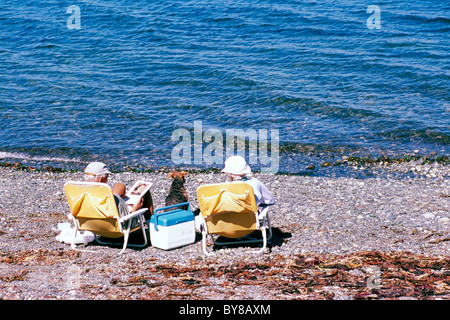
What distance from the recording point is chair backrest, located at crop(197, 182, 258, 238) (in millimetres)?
7508

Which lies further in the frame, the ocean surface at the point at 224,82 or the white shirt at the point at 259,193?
the ocean surface at the point at 224,82

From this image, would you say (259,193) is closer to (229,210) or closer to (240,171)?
(240,171)

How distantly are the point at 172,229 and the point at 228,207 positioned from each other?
0.99 m

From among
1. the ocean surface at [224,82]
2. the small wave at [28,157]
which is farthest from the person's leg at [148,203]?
the small wave at [28,157]

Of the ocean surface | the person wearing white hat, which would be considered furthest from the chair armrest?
the ocean surface

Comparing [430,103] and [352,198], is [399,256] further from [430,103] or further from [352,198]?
[430,103]

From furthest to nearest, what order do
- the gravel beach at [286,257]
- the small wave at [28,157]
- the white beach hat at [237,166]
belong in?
the small wave at [28,157] < the white beach hat at [237,166] < the gravel beach at [286,257]

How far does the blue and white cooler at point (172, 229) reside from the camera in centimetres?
794

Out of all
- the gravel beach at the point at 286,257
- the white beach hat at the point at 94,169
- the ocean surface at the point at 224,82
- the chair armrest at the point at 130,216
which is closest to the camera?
the gravel beach at the point at 286,257

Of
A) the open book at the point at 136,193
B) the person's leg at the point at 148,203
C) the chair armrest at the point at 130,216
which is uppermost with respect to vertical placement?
the open book at the point at 136,193

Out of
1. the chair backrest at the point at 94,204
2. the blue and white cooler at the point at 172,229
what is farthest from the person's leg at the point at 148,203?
the chair backrest at the point at 94,204

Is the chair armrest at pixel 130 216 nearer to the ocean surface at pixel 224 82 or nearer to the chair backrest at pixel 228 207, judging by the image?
the chair backrest at pixel 228 207

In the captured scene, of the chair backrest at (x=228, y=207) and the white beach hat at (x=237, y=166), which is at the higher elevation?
the white beach hat at (x=237, y=166)
